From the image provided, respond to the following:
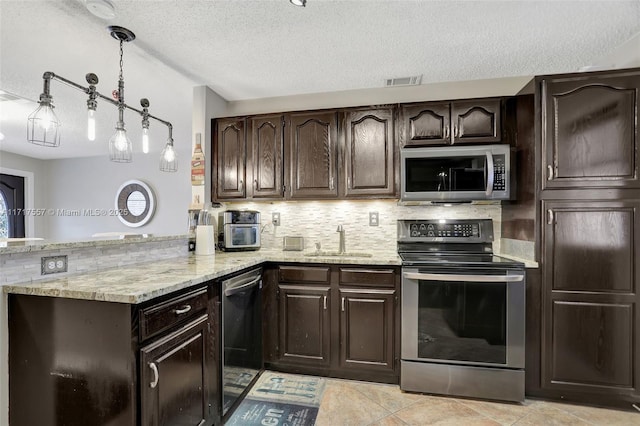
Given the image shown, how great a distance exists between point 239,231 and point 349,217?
101 centimetres

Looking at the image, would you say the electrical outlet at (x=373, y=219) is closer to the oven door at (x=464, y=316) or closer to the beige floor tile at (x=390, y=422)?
the oven door at (x=464, y=316)

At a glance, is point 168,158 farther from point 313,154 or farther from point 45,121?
point 313,154

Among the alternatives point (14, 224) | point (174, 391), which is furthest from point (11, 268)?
point (14, 224)

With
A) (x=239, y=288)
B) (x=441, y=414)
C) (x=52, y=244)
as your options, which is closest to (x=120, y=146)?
(x=52, y=244)

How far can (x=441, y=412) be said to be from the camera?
1.92m

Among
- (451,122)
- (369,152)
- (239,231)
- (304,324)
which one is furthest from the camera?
(239,231)

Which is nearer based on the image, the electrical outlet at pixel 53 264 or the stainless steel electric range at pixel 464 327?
the electrical outlet at pixel 53 264

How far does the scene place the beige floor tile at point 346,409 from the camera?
5.99 feet

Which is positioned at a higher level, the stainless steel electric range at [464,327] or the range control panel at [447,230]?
the range control panel at [447,230]

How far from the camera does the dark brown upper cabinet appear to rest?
7.75 ft

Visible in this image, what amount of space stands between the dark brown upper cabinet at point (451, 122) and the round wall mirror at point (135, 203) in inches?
178

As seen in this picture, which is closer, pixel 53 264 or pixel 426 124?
pixel 53 264

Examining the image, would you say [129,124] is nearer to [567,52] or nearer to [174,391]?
[174,391]

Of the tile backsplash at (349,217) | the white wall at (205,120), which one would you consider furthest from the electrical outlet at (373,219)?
the white wall at (205,120)
